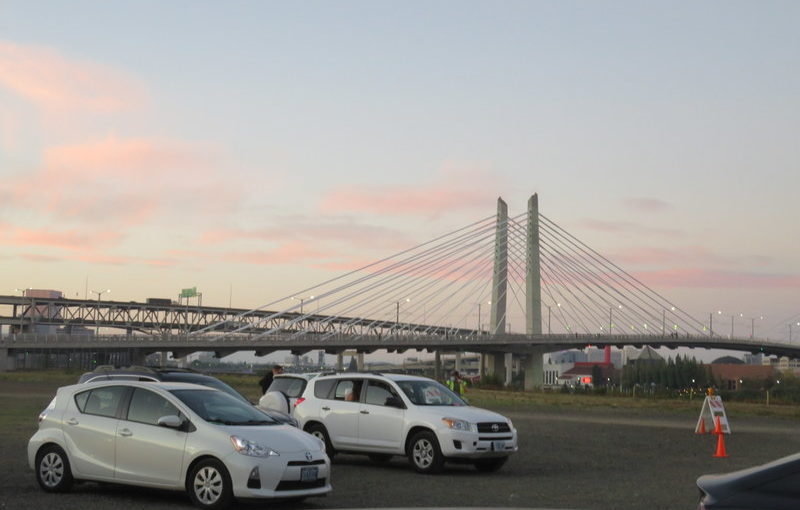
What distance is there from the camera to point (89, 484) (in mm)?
15578

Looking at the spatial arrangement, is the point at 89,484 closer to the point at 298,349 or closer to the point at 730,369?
the point at 298,349

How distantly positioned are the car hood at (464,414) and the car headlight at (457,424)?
0.09m

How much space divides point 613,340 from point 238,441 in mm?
112496

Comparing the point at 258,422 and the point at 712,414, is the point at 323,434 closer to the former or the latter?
the point at 258,422

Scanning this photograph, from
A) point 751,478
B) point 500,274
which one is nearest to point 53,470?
point 751,478

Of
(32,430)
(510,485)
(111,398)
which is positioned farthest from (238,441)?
(32,430)

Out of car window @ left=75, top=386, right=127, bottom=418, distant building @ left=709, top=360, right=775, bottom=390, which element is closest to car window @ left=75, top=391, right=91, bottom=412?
car window @ left=75, top=386, right=127, bottom=418

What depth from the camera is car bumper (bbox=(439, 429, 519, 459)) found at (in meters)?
17.9

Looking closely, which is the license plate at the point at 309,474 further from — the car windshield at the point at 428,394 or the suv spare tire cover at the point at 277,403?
the suv spare tire cover at the point at 277,403

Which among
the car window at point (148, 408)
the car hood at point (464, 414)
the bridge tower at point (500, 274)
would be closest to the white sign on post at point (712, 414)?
the car hood at point (464, 414)

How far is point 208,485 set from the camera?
13.1m

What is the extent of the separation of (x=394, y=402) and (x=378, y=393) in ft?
1.49

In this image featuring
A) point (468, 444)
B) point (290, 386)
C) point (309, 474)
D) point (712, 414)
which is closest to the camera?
point (309, 474)

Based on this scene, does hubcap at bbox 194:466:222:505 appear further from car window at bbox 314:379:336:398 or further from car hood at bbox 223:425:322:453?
car window at bbox 314:379:336:398
